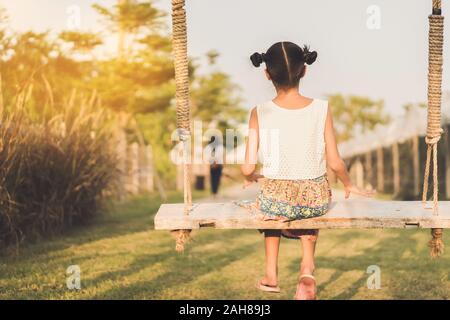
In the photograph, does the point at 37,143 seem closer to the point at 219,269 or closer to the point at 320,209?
the point at 219,269

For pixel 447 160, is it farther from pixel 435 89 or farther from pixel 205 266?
pixel 435 89

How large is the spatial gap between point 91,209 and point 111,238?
1.14m

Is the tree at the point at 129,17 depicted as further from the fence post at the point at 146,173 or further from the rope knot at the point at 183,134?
the rope knot at the point at 183,134

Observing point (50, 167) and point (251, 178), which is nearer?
point (251, 178)

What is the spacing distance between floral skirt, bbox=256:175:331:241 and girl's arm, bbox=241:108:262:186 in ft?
0.35

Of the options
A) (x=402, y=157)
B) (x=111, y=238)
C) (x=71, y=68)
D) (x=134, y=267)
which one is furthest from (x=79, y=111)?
(x=71, y=68)

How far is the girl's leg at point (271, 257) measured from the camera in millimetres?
3812

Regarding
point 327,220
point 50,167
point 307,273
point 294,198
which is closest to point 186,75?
point 294,198

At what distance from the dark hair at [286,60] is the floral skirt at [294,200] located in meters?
0.55

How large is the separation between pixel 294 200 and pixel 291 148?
0.29 metres

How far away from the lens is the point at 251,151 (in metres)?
3.74

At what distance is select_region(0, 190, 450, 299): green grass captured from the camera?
548cm

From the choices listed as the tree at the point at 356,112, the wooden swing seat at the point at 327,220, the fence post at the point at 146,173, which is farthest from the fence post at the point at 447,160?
the tree at the point at 356,112

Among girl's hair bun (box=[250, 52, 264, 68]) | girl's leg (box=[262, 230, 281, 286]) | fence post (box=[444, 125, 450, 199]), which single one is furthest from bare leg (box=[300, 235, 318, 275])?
fence post (box=[444, 125, 450, 199])
